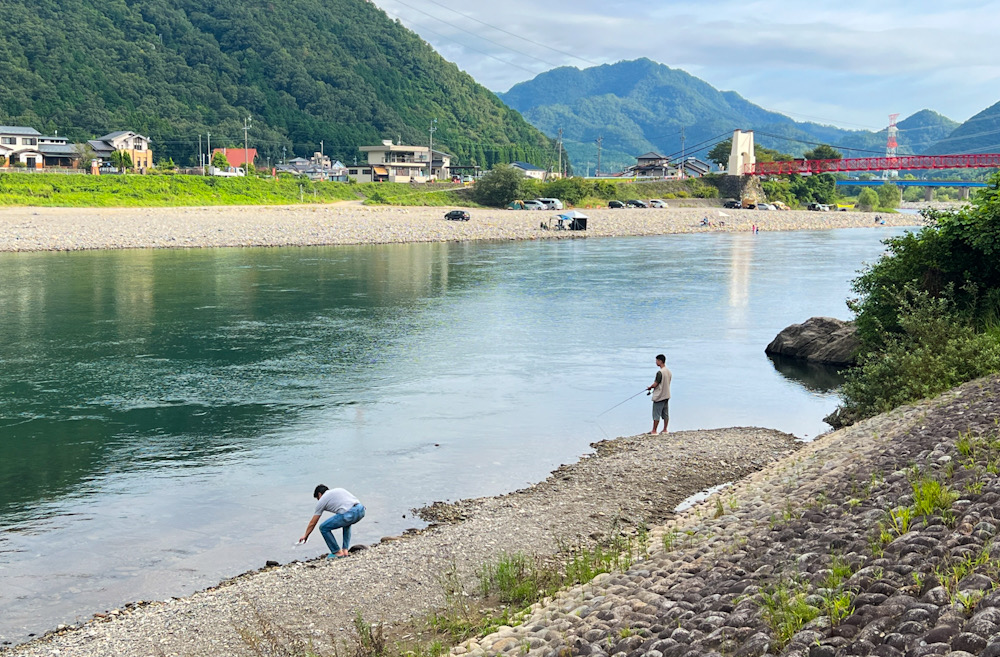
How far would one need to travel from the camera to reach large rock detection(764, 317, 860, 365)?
1123 inches

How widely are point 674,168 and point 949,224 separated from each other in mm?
155754

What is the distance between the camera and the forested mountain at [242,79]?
13275cm

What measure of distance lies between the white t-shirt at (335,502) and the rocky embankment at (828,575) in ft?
14.0

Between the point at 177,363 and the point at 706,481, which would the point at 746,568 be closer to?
the point at 706,481

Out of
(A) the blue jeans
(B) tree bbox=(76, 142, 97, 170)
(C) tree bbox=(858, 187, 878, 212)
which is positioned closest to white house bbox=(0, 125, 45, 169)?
(B) tree bbox=(76, 142, 97, 170)

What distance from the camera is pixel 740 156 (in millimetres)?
139625

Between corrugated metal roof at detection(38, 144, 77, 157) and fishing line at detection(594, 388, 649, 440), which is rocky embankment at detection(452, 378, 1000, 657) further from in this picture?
corrugated metal roof at detection(38, 144, 77, 157)

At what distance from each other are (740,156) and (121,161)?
8908 centimetres

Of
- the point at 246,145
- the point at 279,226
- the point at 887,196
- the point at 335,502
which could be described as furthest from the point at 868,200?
the point at 335,502

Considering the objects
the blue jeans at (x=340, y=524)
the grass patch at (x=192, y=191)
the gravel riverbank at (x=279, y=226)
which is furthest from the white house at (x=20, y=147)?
the blue jeans at (x=340, y=524)

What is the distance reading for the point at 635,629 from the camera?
8703mm

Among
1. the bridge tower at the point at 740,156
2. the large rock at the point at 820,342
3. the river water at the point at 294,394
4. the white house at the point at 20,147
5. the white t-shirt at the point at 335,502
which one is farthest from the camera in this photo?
the bridge tower at the point at 740,156

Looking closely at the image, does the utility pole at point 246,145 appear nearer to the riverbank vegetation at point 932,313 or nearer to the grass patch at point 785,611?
the riverbank vegetation at point 932,313

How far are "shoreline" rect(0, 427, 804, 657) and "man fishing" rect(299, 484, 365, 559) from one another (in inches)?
12.1
